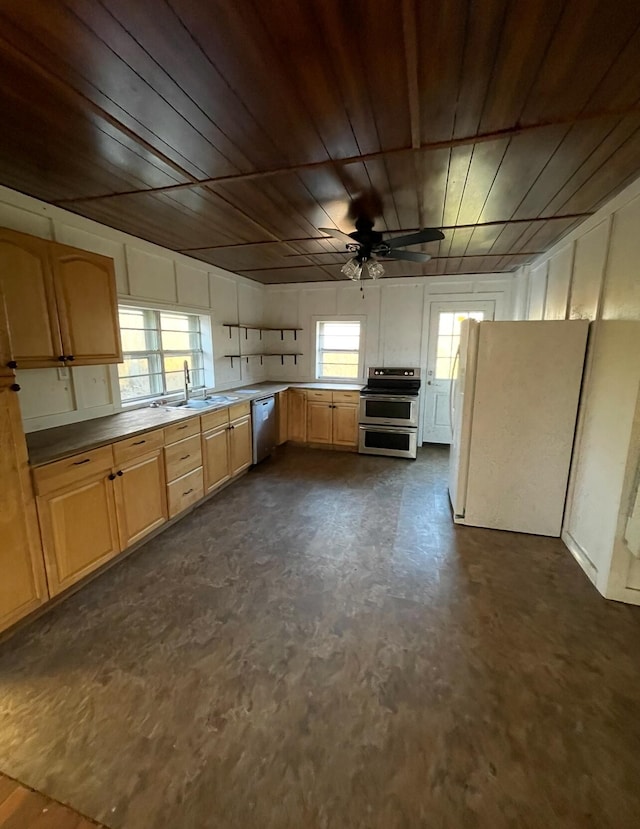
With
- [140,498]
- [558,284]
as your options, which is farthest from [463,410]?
[140,498]

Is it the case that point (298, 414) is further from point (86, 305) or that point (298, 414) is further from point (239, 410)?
point (86, 305)

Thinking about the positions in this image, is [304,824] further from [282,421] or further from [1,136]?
[282,421]

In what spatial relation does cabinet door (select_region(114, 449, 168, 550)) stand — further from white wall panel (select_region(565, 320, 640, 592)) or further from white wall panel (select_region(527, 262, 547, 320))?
white wall panel (select_region(527, 262, 547, 320))

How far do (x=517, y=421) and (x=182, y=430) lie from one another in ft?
9.34

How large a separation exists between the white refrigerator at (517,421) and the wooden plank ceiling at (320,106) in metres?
0.96

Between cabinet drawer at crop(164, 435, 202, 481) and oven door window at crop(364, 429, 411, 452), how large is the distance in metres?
2.42

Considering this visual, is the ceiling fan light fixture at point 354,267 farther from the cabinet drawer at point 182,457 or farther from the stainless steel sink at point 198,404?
the cabinet drawer at point 182,457

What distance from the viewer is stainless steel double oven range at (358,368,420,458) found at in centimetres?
486

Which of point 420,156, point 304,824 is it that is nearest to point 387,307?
point 420,156

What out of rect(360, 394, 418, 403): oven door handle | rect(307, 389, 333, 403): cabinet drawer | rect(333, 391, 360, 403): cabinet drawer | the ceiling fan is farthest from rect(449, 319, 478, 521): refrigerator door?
rect(307, 389, 333, 403): cabinet drawer

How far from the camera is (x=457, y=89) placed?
4.66 feet

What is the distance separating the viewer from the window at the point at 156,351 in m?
3.50

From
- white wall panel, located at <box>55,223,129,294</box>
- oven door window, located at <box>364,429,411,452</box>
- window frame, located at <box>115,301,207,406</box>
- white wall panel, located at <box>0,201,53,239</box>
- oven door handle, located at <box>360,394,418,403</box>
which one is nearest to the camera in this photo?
white wall panel, located at <box>0,201,53,239</box>

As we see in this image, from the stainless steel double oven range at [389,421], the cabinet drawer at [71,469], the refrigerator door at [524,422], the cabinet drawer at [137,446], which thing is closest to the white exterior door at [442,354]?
the stainless steel double oven range at [389,421]
